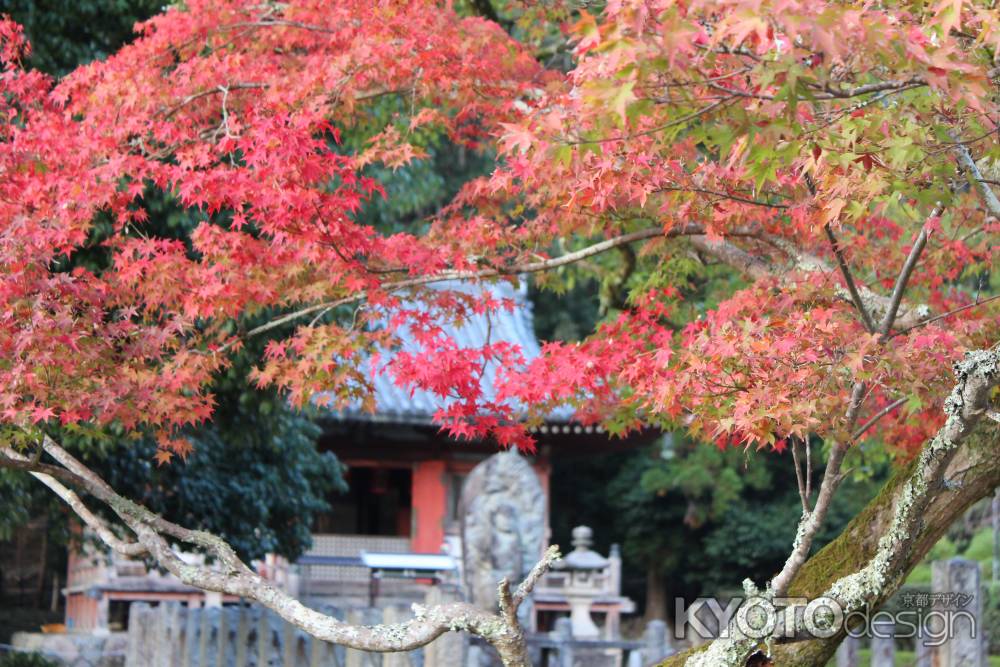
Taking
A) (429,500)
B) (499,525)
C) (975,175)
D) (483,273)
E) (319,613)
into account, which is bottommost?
(319,613)

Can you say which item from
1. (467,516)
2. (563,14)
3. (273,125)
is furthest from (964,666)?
(563,14)

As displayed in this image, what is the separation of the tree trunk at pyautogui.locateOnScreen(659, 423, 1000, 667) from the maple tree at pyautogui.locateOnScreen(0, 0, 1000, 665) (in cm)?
2

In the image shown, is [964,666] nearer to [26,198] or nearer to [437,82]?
[437,82]

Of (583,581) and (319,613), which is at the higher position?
(583,581)

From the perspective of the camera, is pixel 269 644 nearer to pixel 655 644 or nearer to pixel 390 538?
pixel 655 644

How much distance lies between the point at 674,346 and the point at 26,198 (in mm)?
3239

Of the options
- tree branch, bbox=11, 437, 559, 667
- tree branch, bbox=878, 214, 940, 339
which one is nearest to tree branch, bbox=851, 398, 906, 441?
tree branch, bbox=878, 214, 940, 339

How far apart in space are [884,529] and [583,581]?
11.7 m

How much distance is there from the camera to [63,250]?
5320 mm

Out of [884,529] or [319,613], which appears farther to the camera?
[884,529]

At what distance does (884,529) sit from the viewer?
4562 mm

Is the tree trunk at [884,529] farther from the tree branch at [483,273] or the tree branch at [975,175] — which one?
the tree branch at [483,273]

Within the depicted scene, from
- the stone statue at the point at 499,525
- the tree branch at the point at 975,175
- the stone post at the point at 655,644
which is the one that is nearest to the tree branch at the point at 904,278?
the tree branch at the point at 975,175

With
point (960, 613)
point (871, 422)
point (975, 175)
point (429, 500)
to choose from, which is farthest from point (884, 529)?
point (429, 500)
